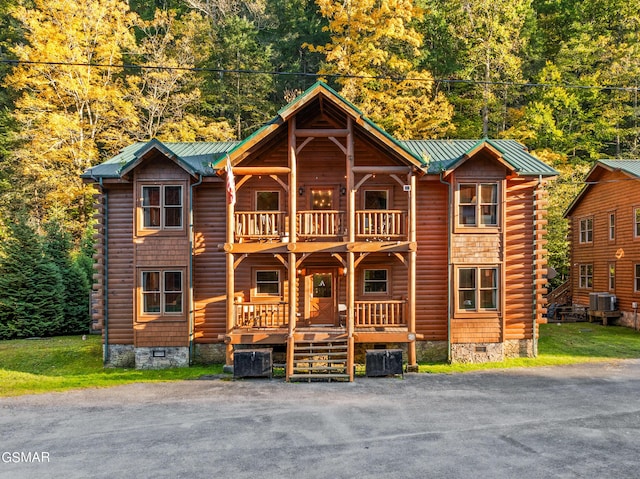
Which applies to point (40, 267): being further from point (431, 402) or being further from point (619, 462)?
point (619, 462)

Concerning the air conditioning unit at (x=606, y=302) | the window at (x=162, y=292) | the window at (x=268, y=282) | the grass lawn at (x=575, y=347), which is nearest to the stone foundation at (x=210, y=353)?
the window at (x=162, y=292)

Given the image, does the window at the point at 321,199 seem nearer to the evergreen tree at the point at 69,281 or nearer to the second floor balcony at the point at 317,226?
the second floor balcony at the point at 317,226

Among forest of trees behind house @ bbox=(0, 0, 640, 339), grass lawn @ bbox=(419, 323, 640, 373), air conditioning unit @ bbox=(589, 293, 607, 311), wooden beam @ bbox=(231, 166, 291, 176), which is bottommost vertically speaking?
grass lawn @ bbox=(419, 323, 640, 373)

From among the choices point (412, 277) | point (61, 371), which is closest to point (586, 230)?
point (412, 277)

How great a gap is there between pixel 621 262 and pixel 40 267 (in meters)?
30.5

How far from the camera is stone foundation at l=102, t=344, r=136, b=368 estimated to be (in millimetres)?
15836

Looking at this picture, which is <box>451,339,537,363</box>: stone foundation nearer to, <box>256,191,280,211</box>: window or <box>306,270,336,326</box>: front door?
<box>306,270,336,326</box>: front door

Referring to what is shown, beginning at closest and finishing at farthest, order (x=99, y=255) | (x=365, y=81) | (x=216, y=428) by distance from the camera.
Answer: (x=216, y=428), (x=99, y=255), (x=365, y=81)

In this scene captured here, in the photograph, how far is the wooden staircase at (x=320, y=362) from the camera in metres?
13.6

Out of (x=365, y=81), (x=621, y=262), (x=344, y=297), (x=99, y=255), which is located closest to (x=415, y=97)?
(x=365, y=81)

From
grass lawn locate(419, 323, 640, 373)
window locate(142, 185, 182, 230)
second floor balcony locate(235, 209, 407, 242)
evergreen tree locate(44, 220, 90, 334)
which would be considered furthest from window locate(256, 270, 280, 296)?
evergreen tree locate(44, 220, 90, 334)

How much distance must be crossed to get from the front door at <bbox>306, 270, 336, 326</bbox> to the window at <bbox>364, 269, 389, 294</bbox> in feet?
4.17

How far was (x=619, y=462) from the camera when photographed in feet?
26.1

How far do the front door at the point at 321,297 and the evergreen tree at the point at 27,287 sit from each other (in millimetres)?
13966
